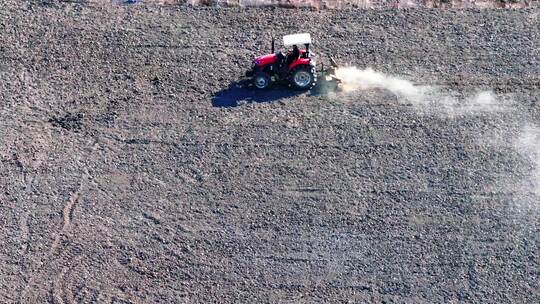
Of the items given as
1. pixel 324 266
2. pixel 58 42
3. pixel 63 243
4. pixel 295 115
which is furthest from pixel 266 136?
pixel 58 42

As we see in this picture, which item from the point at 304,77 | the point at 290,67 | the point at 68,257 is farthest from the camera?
the point at 304,77

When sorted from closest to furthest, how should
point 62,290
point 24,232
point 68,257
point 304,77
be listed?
1. point 62,290
2. point 68,257
3. point 24,232
4. point 304,77

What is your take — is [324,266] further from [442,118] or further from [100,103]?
[100,103]

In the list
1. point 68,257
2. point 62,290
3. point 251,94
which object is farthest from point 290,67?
point 62,290

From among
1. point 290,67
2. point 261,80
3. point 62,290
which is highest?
point 290,67

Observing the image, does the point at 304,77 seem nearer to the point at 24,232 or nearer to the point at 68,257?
the point at 68,257

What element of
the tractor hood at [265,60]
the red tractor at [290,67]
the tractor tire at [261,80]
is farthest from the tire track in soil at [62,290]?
the tractor hood at [265,60]
